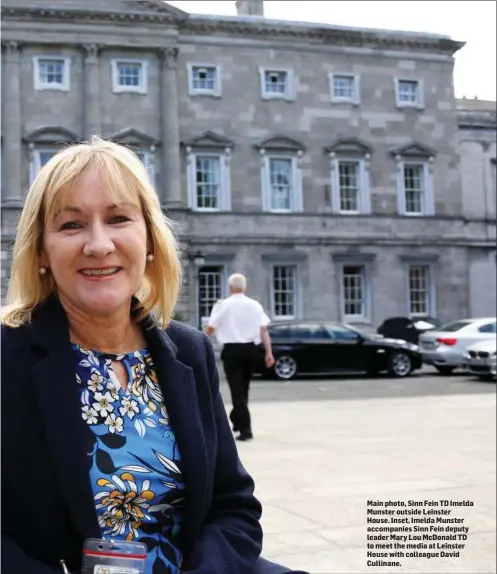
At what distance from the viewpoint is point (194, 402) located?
2.08m

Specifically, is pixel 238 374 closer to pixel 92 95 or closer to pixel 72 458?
pixel 72 458

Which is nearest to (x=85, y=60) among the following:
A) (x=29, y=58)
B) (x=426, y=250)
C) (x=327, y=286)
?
(x=29, y=58)

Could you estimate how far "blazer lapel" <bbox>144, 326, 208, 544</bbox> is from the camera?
1.98 meters

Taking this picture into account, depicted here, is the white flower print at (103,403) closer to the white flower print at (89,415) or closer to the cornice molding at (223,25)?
the white flower print at (89,415)

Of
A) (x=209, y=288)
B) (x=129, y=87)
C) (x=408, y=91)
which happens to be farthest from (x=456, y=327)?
(x=129, y=87)

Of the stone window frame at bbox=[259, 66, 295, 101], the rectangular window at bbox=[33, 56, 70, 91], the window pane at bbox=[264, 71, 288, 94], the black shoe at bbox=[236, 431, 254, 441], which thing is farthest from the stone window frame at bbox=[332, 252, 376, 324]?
the black shoe at bbox=[236, 431, 254, 441]

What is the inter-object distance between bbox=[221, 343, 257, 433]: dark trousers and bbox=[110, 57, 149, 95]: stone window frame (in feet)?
67.8

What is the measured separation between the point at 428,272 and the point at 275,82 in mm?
9449

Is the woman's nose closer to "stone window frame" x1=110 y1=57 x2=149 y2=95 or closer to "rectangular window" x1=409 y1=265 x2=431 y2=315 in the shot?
"stone window frame" x1=110 y1=57 x2=149 y2=95

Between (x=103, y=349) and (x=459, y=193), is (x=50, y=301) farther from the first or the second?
(x=459, y=193)

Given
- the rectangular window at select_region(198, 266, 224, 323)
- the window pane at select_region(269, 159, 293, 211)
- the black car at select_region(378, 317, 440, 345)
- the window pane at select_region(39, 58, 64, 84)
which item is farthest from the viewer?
the window pane at select_region(269, 159, 293, 211)

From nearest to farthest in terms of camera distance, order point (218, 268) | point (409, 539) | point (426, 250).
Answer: point (409, 539), point (218, 268), point (426, 250)

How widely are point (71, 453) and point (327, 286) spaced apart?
96.0ft

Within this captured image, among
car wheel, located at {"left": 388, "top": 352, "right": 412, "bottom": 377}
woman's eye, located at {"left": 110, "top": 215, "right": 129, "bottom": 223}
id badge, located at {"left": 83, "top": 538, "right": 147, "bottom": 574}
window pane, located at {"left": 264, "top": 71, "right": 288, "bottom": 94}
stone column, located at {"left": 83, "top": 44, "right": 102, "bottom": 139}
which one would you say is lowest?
car wheel, located at {"left": 388, "top": 352, "right": 412, "bottom": 377}
